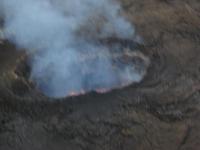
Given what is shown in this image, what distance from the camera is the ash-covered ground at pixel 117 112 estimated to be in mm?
4207

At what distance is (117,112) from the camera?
4.50 m

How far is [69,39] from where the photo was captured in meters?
5.36

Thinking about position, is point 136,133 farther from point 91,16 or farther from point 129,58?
point 91,16

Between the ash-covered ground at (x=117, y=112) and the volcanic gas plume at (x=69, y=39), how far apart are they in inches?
Answer: 6.8

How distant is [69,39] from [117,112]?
1.32m

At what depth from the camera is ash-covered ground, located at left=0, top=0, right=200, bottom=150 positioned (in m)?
4.21

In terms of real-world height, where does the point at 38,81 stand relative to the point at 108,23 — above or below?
below

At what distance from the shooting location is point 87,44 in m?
5.29

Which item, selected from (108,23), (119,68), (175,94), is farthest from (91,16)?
(175,94)

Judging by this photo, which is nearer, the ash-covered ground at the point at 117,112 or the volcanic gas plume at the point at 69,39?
A: the ash-covered ground at the point at 117,112

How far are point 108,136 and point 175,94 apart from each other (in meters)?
0.98

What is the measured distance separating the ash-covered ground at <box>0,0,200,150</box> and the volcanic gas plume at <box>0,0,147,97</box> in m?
0.17

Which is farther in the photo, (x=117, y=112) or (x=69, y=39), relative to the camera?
(x=69, y=39)

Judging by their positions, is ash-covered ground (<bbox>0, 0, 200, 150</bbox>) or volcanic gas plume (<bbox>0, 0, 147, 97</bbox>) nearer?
ash-covered ground (<bbox>0, 0, 200, 150</bbox>)
